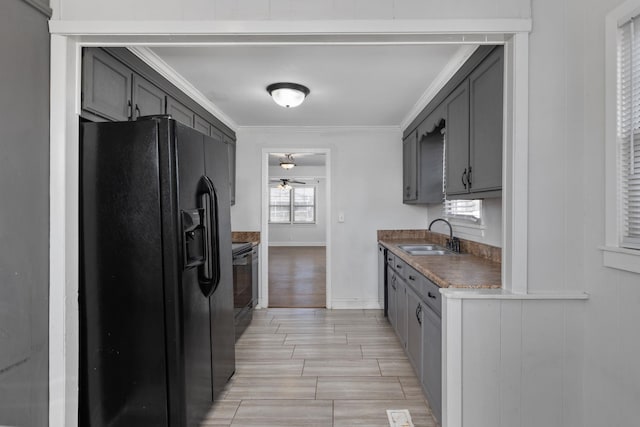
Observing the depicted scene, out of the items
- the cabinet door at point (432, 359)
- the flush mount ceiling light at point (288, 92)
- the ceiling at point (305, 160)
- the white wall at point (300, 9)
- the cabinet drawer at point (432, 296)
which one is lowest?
the cabinet door at point (432, 359)

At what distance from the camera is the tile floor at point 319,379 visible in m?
2.14

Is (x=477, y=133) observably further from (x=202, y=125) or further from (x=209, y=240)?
(x=202, y=125)

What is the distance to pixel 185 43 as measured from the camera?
1.66 meters

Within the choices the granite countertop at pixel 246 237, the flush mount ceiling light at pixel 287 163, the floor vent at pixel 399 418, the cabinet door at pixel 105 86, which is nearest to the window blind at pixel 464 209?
the floor vent at pixel 399 418

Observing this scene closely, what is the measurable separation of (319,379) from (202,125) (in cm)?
246

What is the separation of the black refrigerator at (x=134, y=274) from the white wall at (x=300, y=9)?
0.47m

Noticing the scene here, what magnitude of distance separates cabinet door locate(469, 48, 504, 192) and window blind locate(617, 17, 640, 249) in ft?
1.77

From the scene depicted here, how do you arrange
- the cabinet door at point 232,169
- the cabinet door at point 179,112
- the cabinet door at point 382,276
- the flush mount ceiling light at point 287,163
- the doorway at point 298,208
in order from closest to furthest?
the cabinet door at point 179,112 < the cabinet door at point 382,276 < the cabinet door at point 232,169 < the flush mount ceiling light at point 287,163 < the doorway at point 298,208

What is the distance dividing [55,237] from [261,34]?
129cm

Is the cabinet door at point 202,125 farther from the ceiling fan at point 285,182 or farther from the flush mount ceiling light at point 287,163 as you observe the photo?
the ceiling fan at point 285,182

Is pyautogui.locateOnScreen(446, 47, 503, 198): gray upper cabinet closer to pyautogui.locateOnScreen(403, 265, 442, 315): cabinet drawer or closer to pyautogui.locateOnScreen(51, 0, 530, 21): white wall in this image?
pyautogui.locateOnScreen(51, 0, 530, 21): white wall

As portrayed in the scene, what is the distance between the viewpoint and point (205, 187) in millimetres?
1992

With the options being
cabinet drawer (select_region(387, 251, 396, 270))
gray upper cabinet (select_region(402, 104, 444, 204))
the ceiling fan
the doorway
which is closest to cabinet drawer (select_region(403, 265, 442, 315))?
cabinet drawer (select_region(387, 251, 396, 270))

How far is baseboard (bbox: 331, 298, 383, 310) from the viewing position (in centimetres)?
448
